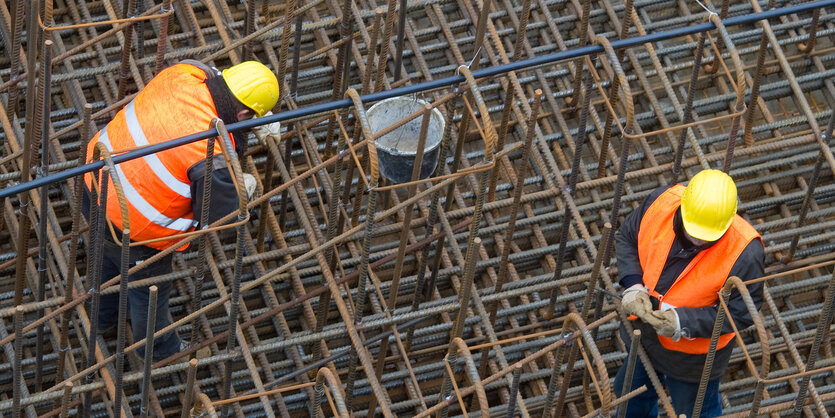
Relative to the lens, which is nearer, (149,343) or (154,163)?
(149,343)

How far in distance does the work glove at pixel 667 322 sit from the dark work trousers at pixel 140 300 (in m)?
2.91

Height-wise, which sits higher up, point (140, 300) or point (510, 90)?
A: point (510, 90)

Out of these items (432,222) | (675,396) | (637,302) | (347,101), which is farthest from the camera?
(432,222)

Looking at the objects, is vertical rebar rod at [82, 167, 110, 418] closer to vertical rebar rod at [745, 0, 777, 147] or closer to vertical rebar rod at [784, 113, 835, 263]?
vertical rebar rod at [745, 0, 777, 147]

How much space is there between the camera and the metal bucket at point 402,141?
868cm

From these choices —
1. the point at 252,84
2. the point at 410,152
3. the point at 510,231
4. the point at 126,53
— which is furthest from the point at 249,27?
the point at 510,231

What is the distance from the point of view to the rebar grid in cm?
810

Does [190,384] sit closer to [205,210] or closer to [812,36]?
[205,210]

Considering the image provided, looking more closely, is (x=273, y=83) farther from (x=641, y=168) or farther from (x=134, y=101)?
(x=641, y=168)

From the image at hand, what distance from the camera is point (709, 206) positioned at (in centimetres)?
750

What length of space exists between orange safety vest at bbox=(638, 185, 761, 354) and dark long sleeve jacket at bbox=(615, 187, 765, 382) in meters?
0.03

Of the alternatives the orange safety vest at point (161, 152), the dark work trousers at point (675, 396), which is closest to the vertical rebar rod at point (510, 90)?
the dark work trousers at point (675, 396)

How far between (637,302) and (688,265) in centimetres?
36

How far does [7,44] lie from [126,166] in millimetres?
2080
